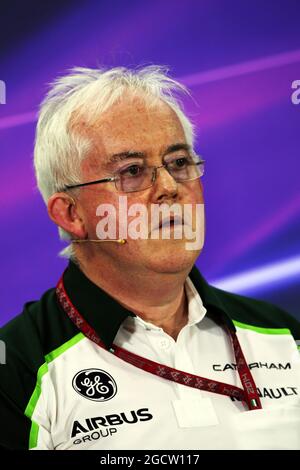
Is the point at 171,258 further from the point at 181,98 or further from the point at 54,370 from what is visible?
the point at 181,98

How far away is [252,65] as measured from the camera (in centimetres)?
237

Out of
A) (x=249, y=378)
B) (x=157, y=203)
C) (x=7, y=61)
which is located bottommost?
(x=249, y=378)

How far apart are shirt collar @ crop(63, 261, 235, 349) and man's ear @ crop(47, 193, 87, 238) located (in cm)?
10

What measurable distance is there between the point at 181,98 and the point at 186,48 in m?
0.21

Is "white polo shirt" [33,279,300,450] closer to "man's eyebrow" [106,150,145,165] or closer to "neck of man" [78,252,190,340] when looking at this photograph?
"neck of man" [78,252,190,340]

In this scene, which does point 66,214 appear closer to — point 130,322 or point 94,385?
point 130,322

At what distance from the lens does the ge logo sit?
187 cm

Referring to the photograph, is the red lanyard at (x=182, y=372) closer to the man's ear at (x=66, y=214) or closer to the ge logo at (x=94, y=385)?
the ge logo at (x=94, y=385)

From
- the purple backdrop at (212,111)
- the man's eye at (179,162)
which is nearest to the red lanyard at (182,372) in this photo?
the purple backdrop at (212,111)

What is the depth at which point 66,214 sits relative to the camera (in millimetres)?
2074

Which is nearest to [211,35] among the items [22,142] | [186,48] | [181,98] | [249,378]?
[186,48]

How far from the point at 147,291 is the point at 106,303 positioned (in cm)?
12

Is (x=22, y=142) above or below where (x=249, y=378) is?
above

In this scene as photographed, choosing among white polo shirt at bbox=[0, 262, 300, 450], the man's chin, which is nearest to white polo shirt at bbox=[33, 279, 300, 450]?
white polo shirt at bbox=[0, 262, 300, 450]
